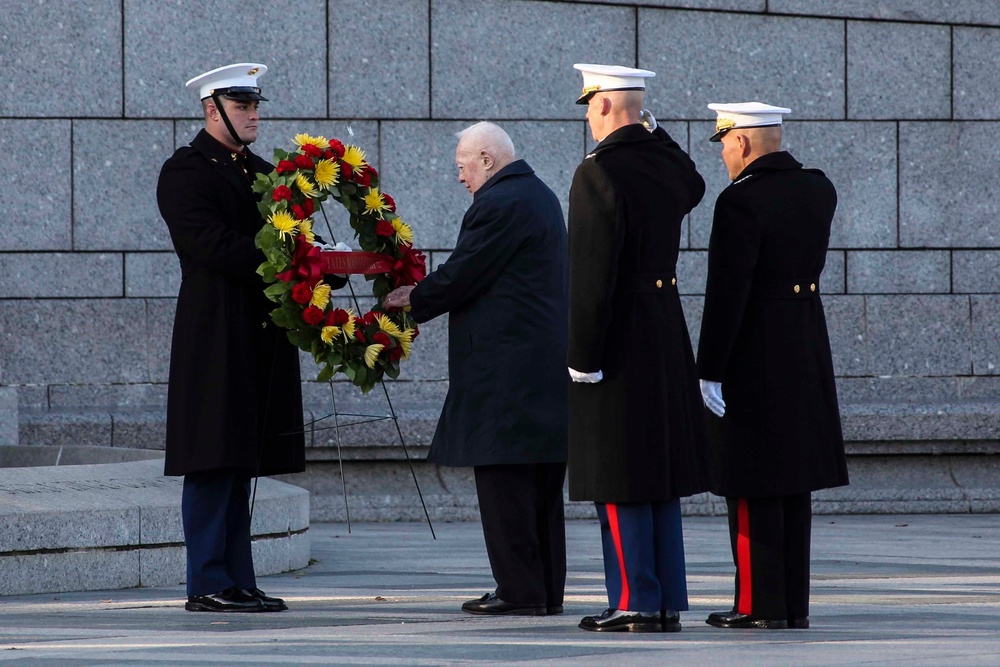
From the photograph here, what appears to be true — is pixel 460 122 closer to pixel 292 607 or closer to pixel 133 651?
pixel 292 607

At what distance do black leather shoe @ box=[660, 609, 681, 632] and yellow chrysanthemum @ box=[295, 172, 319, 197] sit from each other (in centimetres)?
210

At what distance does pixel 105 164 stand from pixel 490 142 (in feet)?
17.8

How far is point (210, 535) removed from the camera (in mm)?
6520

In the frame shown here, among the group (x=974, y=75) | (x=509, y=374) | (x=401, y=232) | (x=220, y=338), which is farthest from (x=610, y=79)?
(x=974, y=75)

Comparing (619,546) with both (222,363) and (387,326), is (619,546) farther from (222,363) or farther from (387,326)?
(222,363)

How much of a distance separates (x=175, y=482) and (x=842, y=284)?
17.9 feet

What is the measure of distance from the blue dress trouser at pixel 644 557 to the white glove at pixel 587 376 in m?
0.43

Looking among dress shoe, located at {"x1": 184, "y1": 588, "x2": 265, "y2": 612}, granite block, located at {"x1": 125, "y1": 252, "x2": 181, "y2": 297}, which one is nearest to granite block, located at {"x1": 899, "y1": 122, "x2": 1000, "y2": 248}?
granite block, located at {"x1": 125, "y1": 252, "x2": 181, "y2": 297}

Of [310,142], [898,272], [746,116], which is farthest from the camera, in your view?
[898,272]

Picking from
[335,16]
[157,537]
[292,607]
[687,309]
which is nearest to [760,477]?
[292,607]

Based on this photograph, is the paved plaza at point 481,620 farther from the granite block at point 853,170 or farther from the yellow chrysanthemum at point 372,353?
the granite block at point 853,170

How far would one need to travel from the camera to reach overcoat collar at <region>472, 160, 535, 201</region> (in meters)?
6.61

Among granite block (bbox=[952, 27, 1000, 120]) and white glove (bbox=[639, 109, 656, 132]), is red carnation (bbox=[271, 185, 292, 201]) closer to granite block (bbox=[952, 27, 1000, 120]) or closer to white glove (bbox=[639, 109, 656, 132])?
white glove (bbox=[639, 109, 656, 132])

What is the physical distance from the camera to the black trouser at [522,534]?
21.1 feet
